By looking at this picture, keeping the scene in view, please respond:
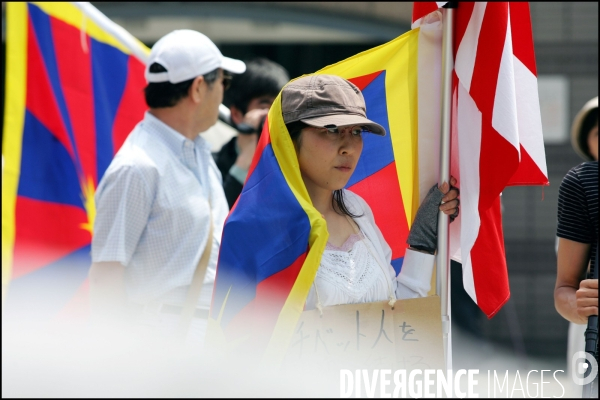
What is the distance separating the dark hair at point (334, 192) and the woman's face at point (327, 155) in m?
0.01

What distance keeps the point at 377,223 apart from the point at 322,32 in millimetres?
4689

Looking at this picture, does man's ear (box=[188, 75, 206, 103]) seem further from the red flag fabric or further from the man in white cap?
the red flag fabric

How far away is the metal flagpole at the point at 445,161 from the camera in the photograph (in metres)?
2.74

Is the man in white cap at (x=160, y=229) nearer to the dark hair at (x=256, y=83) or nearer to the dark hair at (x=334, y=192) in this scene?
the dark hair at (x=334, y=192)

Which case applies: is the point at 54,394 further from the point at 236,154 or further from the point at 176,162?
the point at 236,154

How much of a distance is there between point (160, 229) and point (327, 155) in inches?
34.3

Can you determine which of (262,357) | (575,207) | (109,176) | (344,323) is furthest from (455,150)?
(109,176)

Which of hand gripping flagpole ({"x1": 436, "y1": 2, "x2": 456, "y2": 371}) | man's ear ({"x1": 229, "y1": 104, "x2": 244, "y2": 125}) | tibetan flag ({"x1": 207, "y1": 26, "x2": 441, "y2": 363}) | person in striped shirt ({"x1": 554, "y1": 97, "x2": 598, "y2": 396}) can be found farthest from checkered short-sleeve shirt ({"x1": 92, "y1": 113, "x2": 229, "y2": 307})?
man's ear ({"x1": 229, "y1": 104, "x2": 244, "y2": 125})

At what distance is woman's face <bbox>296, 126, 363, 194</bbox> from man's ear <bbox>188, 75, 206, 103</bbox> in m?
1.05

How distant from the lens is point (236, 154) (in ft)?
14.9

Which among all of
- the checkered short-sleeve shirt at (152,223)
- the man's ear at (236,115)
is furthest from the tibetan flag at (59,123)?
the checkered short-sleeve shirt at (152,223)

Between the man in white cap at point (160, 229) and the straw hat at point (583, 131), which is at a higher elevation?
the straw hat at point (583, 131)

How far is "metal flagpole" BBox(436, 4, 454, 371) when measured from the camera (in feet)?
8.98

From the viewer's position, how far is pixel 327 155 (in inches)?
101
